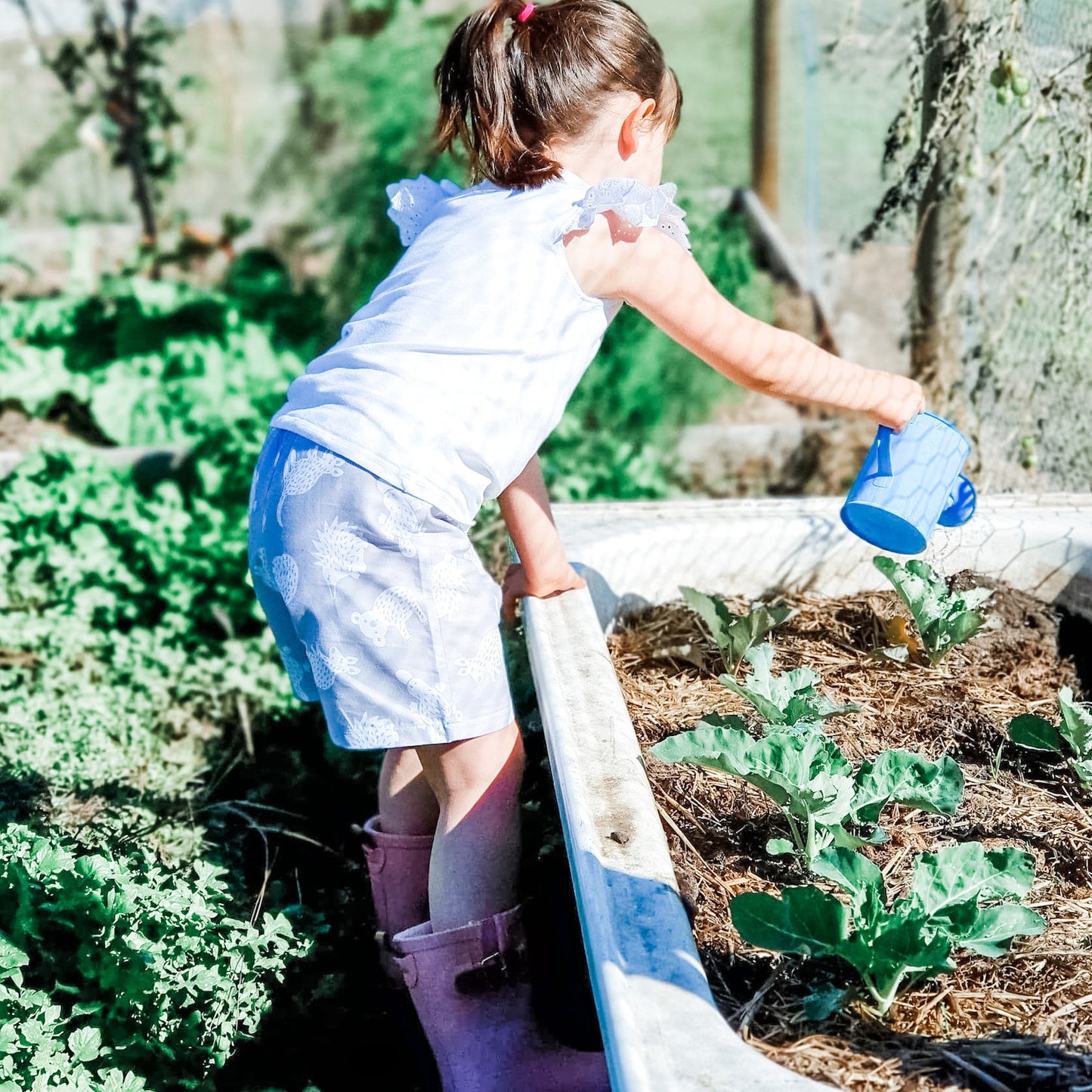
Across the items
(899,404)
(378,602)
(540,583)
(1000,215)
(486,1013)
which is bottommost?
(486,1013)

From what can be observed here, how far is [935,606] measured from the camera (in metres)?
1.97

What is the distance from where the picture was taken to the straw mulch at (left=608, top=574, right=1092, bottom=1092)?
1.17 m

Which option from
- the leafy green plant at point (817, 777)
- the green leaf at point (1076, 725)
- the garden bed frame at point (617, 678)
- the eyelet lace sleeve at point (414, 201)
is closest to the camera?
the garden bed frame at point (617, 678)

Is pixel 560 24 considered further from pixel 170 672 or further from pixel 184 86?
pixel 184 86

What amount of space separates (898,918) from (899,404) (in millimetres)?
837

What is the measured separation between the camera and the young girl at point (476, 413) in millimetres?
1593

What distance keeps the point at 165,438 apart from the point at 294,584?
2.09 metres

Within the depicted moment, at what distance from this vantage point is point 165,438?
11.6 ft

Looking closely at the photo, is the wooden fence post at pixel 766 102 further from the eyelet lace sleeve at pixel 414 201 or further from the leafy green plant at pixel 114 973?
the leafy green plant at pixel 114 973

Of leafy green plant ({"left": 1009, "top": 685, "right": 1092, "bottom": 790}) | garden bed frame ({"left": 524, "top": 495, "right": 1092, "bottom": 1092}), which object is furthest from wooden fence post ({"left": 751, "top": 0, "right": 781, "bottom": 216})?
leafy green plant ({"left": 1009, "top": 685, "right": 1092, "bottom": 790})

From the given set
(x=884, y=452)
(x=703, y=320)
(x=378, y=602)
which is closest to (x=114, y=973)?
(x=378, y=602)

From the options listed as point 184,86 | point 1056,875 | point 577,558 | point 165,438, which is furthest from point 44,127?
point 1056,875

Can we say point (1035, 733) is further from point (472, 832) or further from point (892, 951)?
point (472, 832)

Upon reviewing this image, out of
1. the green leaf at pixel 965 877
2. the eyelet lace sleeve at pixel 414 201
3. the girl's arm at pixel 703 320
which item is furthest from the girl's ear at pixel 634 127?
the green leaf at pixel 965 877
